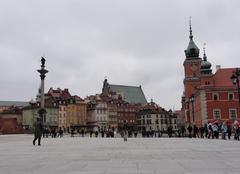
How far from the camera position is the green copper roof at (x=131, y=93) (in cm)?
16573

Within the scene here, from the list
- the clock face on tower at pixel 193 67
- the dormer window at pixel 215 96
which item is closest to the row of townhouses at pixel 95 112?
the clock face on tower at pixel 193 67

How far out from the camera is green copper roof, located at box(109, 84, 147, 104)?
544 ft

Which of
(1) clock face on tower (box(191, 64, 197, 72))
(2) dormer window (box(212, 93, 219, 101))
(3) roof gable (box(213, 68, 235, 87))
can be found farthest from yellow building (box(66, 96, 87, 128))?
(2) dormer window (box(212, 93, 219, 101))

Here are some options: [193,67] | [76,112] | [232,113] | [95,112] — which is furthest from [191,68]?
[76,112]

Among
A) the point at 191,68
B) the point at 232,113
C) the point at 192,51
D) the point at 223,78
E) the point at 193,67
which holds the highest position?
the point at 192,51

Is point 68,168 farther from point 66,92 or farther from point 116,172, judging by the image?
point 66,92

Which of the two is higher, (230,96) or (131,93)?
(131,93)

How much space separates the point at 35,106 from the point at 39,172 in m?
131

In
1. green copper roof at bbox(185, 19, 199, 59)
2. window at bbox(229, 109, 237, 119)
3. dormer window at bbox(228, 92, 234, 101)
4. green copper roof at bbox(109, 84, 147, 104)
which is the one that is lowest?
window at bbox(229, 109, 237, 119)

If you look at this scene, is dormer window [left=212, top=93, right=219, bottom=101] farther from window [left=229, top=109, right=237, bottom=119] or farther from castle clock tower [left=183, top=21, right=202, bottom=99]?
castle clock tower [left=183, top=21, right=202, bottom=99]

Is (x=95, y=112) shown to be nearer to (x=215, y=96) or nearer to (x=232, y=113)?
(x=215, y=96)

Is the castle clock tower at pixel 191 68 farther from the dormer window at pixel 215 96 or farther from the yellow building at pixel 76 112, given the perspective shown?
the yellow building at pixel 76 112

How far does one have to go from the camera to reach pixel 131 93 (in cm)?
17188

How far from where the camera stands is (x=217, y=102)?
77250 millimetres
